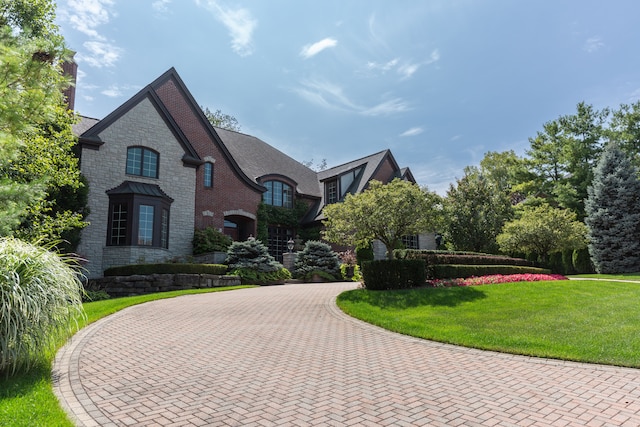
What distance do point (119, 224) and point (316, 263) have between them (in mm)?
9693

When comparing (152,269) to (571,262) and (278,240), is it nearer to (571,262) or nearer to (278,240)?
(278,240)

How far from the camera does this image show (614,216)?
23.4m

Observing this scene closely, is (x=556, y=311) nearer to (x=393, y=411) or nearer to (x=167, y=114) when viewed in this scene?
(x=393, y=411)

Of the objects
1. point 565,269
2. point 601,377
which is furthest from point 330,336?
point 565,269

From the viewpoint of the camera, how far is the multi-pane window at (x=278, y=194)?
1061 inches

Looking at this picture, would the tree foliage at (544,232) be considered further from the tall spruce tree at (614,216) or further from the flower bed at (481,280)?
the flower bed at (481,280)

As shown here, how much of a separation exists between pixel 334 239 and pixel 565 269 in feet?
63.0

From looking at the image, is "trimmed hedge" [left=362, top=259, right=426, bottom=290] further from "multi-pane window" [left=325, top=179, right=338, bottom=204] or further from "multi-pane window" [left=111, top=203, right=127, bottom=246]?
"multi-pane window" [left=325, top=179, right=338, bottom=204]

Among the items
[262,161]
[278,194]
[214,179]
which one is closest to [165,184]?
[214,179]

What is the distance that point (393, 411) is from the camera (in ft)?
13.5

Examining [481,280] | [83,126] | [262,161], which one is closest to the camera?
[481,280]

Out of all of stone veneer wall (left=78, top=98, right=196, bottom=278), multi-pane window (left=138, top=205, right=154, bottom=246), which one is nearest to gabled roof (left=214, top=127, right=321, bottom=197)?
stone veneer wall (left=78, top=98, right=196, bottom=278)

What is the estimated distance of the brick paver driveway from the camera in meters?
4.00

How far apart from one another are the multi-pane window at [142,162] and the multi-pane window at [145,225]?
2055mm
